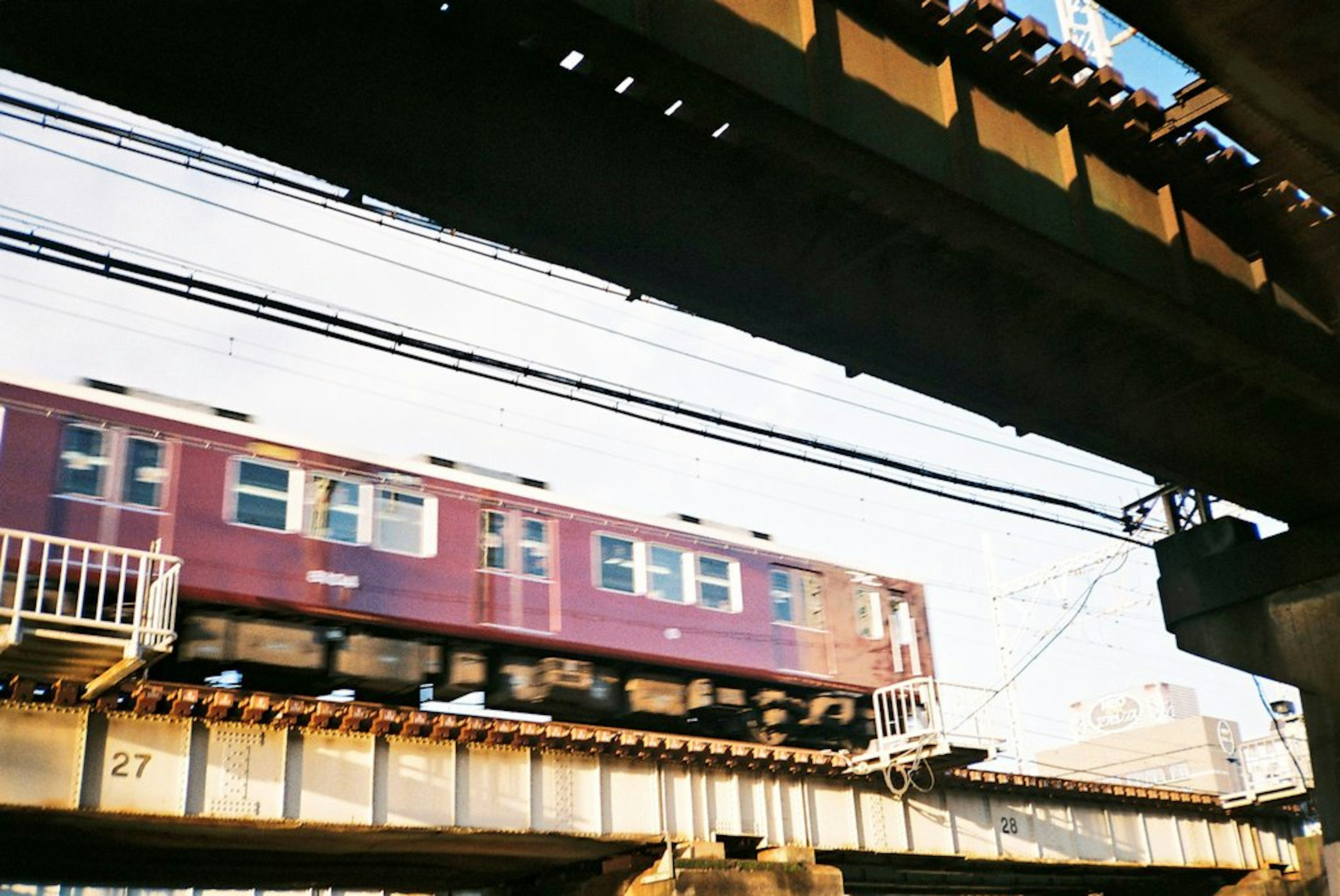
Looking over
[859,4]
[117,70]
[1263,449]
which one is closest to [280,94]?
[117,70]

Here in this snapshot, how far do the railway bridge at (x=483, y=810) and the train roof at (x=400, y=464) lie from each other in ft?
12.9

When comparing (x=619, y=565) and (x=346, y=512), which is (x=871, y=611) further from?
(x=346, y=512)

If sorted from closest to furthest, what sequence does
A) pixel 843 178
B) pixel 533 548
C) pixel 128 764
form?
pixel 843 178 < pixel 128 764 < pixel 533 548

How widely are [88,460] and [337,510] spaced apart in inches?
130

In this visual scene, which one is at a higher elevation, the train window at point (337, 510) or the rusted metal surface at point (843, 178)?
the train window at point (337, 510)

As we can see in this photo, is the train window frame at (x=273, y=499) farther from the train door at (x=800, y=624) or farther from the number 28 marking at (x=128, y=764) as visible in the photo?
the train door at (x=800, y=624)

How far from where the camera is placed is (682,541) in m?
22.1

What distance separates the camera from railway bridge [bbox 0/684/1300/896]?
47.7 feet

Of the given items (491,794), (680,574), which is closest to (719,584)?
(680,574)

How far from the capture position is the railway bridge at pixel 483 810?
47.7 ft

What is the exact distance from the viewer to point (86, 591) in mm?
15336

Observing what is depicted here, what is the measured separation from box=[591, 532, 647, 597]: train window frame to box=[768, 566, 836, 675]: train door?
2.78 m

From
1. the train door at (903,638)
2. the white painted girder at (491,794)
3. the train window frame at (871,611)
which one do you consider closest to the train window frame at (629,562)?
the white painted girder at (491,794)

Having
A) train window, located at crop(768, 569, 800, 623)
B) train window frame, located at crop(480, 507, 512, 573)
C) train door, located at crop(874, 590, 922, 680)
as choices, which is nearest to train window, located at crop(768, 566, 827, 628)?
train window, located at crop(768, 569, 800, 623)
